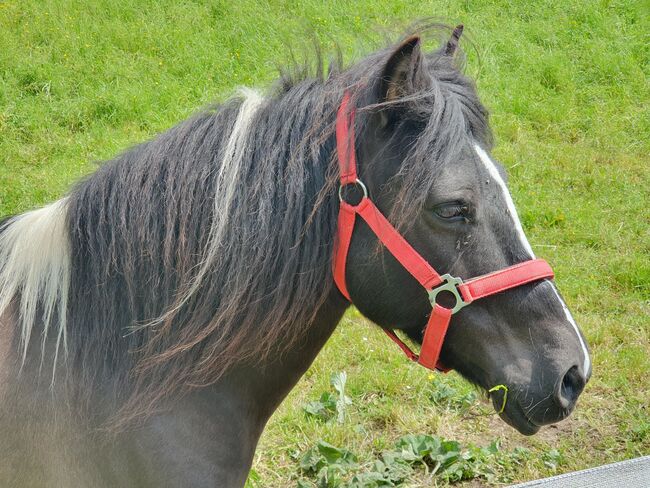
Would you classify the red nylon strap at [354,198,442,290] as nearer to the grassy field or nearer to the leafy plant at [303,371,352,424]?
the grassy field

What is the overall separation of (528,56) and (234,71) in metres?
3.25

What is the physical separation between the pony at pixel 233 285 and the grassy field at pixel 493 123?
53 centimetres

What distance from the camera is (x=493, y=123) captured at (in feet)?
22.9

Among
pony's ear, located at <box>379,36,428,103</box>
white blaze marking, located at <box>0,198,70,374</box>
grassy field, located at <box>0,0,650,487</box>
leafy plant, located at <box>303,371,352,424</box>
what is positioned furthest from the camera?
leafy plant, located at <box>303,371,352,424</box>

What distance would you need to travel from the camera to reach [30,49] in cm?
750

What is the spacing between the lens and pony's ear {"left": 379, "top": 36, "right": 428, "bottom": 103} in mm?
1942

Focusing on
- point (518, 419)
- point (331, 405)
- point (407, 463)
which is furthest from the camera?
point (331, 405)

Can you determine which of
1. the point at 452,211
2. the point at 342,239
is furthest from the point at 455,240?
the point at 342,239

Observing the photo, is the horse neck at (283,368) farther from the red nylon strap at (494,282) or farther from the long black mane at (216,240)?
the red nylon strap at (494,282)

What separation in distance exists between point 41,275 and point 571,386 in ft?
5.09

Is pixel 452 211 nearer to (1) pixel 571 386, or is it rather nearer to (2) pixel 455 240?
(2) pixel 455 240

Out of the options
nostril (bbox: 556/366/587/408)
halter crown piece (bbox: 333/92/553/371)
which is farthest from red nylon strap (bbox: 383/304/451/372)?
nostril (bbox: 556/366/587/408)

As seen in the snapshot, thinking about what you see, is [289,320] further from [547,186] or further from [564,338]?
[547,186]

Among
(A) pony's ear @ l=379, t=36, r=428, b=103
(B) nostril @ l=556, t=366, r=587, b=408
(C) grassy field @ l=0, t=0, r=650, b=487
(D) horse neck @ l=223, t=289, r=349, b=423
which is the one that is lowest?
(C) grassy field @ l=0, t=0, r=650, b=487
